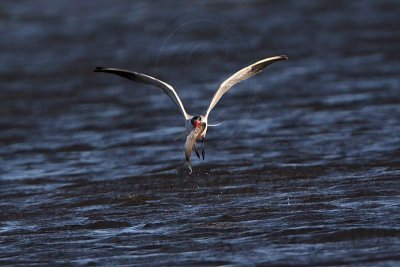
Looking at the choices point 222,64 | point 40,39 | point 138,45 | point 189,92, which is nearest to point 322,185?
point 189,92

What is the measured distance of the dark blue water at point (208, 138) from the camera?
9625mm

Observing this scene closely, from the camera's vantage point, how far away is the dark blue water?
9.62 metres

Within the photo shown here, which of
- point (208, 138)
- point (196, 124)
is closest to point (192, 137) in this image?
point (196, 124)

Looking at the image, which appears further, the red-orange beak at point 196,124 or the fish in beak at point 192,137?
the red-orange beak at point 196,124

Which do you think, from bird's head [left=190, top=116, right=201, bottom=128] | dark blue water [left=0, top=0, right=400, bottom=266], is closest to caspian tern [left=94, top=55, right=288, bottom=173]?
bird's head [left=190, top=116, right=201, bottom=128]

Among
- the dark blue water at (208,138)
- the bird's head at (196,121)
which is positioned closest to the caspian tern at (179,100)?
the bird's head at (196,121)

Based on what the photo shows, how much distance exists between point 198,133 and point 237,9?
15.9m

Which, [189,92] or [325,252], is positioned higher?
[189,92]

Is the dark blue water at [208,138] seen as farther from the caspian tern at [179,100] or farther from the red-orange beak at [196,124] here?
the red-orange beak at [196,124]

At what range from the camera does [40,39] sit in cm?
2386

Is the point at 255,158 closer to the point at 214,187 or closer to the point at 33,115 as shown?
the point at 214,187

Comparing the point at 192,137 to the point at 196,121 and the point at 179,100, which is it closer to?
the point at 196,121

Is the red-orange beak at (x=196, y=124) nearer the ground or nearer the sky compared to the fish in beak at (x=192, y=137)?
nearer the sky

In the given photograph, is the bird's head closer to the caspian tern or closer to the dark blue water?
the caspian tern
